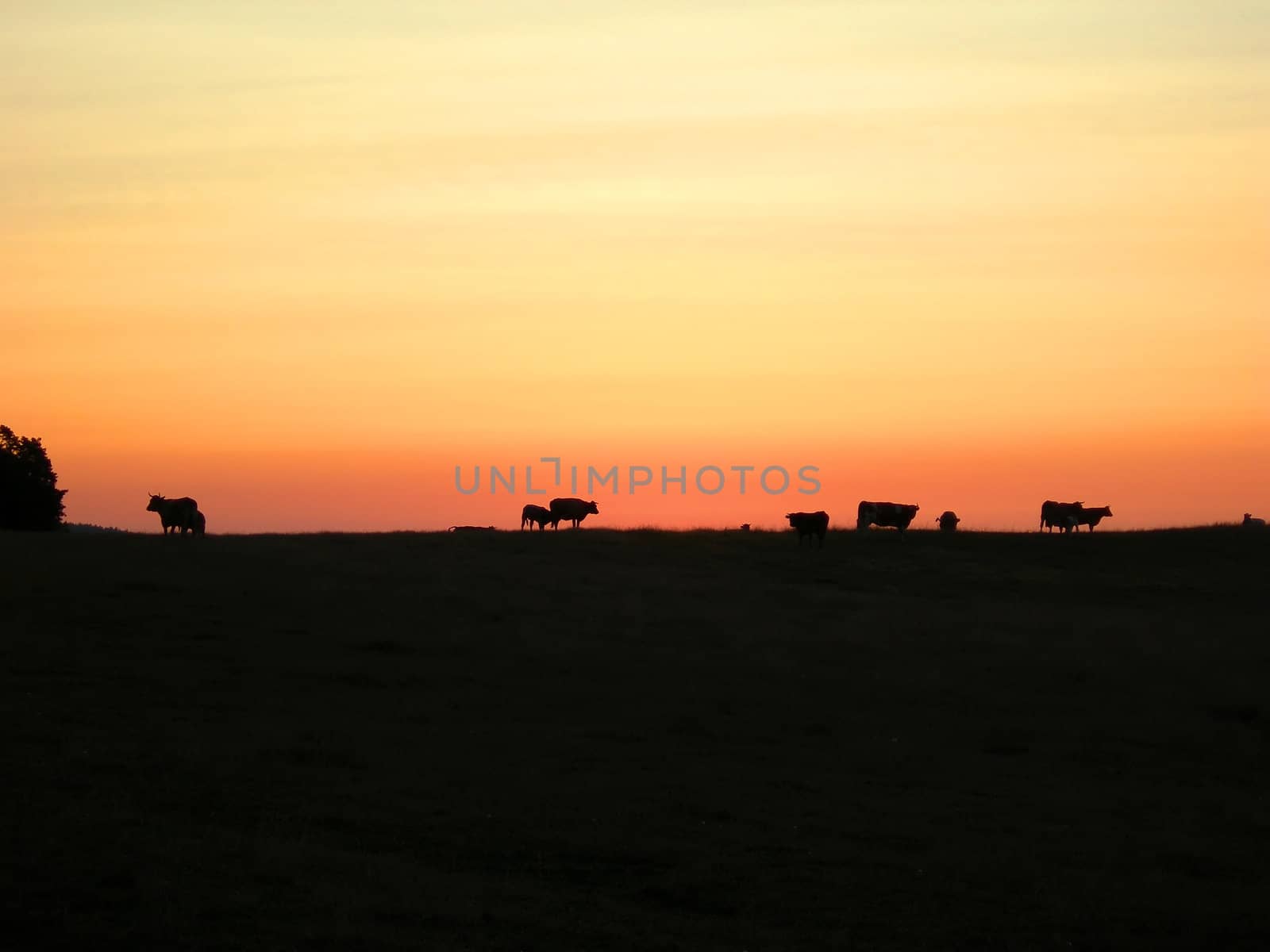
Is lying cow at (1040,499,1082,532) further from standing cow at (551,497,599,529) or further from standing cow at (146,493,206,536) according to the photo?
standing cow at (146,493,206,536)

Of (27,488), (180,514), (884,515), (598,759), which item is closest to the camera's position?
(598,759)

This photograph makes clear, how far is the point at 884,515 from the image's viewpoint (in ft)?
185

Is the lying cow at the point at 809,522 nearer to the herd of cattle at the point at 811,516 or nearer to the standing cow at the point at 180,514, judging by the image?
the herd of cattle at the point at 811,516

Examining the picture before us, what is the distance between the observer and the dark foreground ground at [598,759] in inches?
523

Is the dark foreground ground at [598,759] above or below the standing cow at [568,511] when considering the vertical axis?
below

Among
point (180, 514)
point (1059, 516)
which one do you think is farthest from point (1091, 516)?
point (180, 514)

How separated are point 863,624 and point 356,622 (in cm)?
1272

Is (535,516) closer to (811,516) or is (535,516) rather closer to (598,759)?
(811,516)

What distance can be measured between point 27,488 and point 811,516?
45502 millimetres

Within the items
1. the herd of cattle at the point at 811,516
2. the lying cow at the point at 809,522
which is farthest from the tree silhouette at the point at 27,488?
the lying cow at the point at 809,522

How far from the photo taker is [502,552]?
42.6 meters

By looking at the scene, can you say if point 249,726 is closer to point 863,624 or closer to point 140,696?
point 140,696

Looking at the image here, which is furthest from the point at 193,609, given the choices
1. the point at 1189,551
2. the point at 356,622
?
the point at 1189,551

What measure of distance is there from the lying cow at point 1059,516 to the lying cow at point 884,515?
27.0 ft
